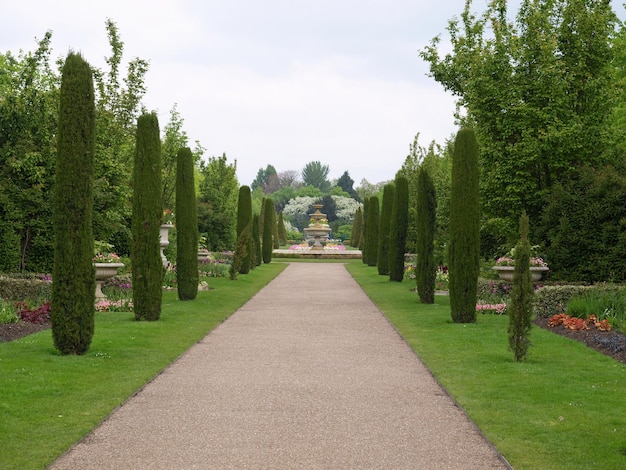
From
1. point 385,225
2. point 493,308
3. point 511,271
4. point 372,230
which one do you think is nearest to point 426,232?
point 511,271

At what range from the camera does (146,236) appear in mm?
13945

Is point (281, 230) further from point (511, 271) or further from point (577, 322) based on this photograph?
point (577, 322)

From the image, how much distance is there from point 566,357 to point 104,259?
10.9 meters

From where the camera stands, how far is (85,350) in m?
10.1

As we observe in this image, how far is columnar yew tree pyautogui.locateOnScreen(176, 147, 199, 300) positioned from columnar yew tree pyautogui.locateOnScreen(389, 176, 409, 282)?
8.54 metres

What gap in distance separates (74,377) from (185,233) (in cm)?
997

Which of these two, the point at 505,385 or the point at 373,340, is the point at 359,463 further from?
the point at 373,340

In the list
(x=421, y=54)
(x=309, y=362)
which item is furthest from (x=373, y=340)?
(x=421, y=54)

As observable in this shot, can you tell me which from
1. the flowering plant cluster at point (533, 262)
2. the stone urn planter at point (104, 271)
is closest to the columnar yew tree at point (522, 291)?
the flowering plant cluster at point (533, 262)

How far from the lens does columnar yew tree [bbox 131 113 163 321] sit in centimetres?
1393

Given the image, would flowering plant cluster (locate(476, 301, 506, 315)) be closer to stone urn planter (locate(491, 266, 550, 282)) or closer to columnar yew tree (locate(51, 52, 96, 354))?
stone urn planter (locate(491, 266, 550, 282))

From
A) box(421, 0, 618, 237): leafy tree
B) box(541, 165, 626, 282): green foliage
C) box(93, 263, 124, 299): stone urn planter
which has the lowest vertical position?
box(93, 263, 124, 299): stone urn planter

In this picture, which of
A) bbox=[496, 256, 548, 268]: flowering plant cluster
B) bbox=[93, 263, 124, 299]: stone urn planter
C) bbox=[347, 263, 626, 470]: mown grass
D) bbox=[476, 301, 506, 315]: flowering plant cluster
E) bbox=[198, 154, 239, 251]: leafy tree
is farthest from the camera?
bbox=[198, 154, 239, 251]: leafy tree

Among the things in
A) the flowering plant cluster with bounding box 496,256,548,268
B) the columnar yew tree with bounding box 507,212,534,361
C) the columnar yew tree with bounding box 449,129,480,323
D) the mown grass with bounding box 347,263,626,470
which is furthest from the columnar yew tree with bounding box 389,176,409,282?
the columnar yew tree with bounding box 507,212,534,361
